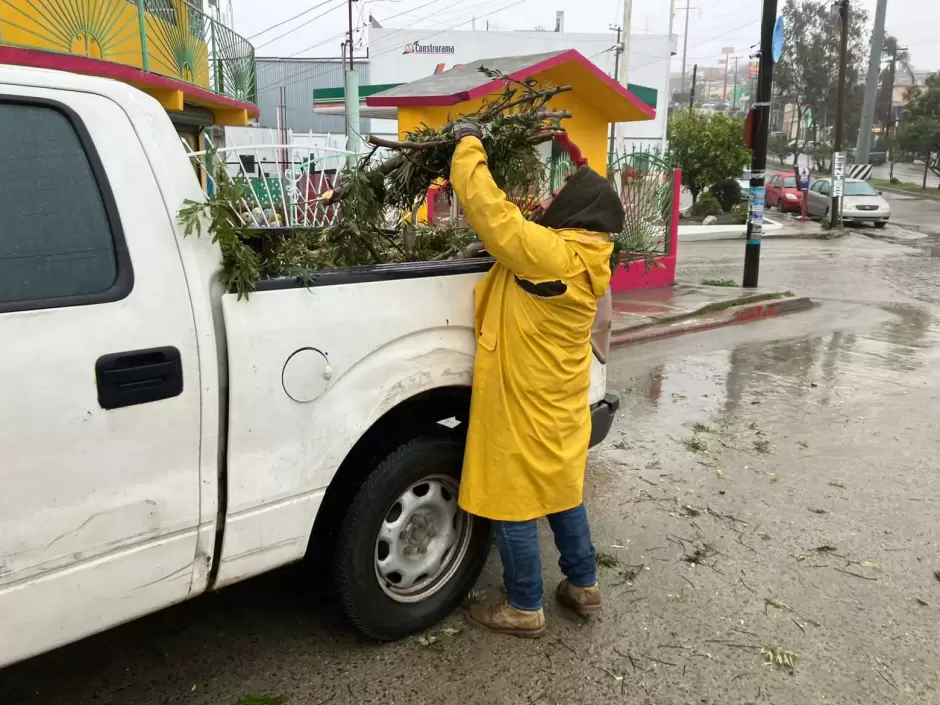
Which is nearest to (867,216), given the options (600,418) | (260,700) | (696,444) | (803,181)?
(803,181)

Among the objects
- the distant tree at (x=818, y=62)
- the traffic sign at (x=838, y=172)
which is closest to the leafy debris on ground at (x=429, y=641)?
the traffic sign at (x=838, y=172)

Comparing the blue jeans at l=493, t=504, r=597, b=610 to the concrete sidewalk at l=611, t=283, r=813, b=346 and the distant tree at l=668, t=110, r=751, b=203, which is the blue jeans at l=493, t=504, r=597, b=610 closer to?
the concrete sidewalk at l=611, t=283, r=813, b=346

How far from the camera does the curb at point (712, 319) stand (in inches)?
348

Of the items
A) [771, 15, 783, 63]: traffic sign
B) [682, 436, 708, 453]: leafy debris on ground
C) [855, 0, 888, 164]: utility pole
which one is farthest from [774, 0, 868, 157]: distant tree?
[682, 436, 708, 453]: leafy debris on ground

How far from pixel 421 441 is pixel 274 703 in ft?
3.38

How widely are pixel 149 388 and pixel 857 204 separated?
27805 mm

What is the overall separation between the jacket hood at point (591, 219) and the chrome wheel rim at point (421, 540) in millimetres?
999

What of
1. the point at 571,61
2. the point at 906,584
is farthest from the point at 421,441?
the point at 571,61

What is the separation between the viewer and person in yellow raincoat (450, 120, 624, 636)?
2662 mm

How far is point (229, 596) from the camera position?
3350 mm

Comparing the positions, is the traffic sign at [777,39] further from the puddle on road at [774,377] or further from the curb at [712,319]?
the puddle on road at [774,377]

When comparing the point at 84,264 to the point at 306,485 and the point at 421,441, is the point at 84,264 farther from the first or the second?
the point at 421,441

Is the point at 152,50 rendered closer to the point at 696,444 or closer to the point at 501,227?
the point at 696,444

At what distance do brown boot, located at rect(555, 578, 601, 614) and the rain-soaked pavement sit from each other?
0.21 feet
